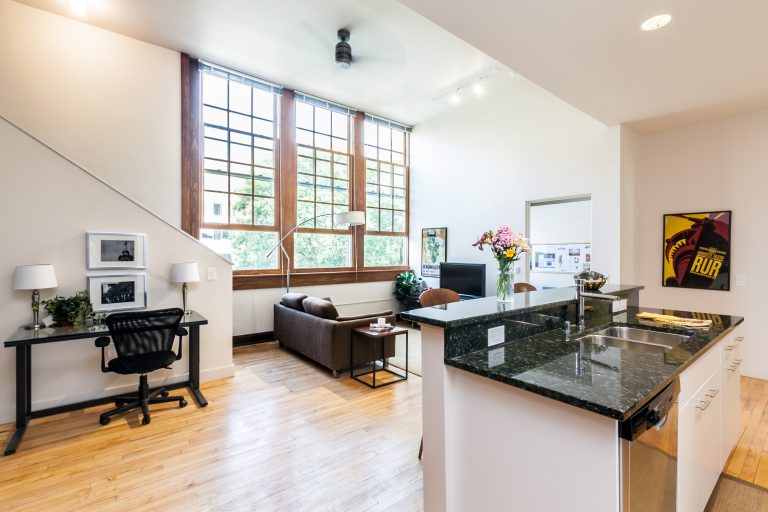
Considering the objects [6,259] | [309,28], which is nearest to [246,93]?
[309,28]

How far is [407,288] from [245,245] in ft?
9.93

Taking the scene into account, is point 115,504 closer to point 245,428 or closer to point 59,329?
point 245,428

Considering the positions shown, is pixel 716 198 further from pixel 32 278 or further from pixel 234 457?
pixel 32 278

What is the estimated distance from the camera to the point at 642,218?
4434 millimetres

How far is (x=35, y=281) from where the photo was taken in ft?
9.12

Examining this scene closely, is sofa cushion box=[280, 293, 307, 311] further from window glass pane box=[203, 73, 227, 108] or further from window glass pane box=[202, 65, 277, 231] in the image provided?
window glass pane box=[203, 73, 227, 108]

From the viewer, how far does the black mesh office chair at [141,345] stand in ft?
9.14

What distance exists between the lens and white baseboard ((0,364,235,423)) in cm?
287

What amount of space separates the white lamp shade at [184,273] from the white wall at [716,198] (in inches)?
204

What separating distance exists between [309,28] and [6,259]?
3.64 m

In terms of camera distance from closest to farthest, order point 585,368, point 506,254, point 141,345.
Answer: point 585,368, point 506,254, point 141,345

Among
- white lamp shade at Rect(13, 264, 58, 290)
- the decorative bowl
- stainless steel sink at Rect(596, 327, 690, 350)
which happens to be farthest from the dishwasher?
white lamp shade at Rect(13, 264, 58, 290)

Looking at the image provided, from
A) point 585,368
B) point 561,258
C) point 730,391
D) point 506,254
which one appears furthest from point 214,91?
point 730,391

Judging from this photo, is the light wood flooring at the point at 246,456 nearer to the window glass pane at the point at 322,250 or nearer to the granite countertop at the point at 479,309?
the granite countertop at the point at 479,309
